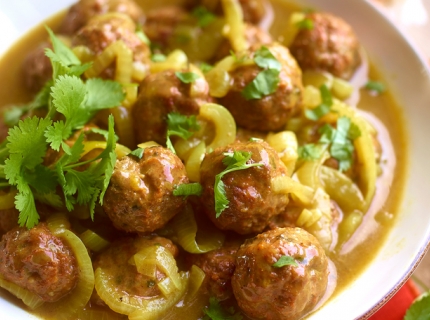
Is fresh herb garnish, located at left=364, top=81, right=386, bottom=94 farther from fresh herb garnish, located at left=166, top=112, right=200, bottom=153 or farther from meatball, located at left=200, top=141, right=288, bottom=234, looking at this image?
fresh herb garnish, located at left=166, top=112, right=200, bottom=153

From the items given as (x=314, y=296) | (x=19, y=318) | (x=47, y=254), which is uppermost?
(x=47, y=254)

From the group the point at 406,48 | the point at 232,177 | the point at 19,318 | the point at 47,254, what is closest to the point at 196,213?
the point at 232,177

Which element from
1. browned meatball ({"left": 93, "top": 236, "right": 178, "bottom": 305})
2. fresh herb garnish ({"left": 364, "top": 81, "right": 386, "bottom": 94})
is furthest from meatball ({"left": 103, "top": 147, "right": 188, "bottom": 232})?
fresh herb garnish ({"left": 364, "top": 81, "right": 386, "bottom": 94})

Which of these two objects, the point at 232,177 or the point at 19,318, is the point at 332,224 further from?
the point at 19,318

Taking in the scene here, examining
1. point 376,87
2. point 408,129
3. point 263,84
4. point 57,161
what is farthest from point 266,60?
point 57,161

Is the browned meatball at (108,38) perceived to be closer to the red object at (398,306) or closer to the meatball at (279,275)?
the meatball at (279,275)

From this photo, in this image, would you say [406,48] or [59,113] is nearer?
[59,113]
